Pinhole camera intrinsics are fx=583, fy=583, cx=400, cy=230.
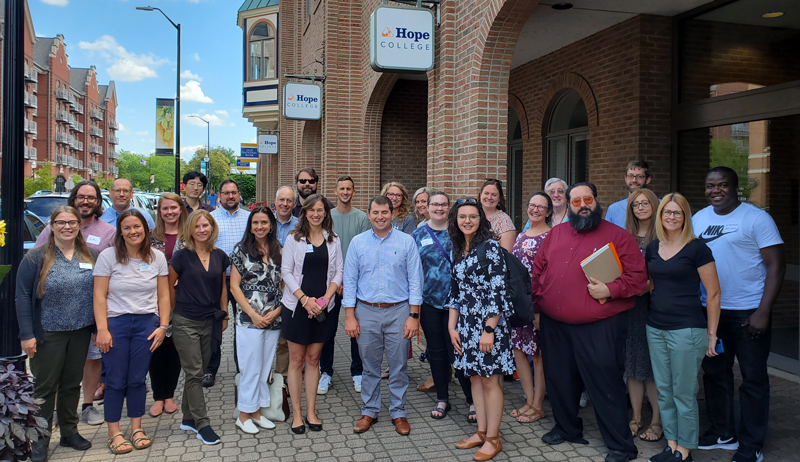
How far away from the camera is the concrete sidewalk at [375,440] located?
4.21 meters

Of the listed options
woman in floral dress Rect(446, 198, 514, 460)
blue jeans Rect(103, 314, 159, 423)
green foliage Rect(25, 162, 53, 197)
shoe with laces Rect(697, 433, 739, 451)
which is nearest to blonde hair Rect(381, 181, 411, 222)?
woman in floral dress Rect(446, 198, 514, 460)

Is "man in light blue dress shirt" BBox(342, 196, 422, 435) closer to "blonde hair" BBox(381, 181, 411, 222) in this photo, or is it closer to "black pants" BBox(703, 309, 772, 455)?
"blonde hair" BBox(381, 181, 411, 222)

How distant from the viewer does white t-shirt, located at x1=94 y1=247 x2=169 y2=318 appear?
4.30m

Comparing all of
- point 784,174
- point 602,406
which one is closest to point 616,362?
point 602,406

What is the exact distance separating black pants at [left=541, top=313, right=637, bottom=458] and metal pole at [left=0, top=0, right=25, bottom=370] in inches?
148

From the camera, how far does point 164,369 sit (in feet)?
16.4

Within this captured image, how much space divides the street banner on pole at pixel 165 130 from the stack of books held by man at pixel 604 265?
2397 centimetres

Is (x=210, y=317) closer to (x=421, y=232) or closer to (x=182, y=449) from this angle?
(x=182, y=449)

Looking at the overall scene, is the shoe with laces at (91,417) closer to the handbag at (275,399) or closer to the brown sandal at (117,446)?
the brown sandal at (117,446)

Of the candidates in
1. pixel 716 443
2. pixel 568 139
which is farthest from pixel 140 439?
pixel 568 139

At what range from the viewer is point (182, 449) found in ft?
14.3

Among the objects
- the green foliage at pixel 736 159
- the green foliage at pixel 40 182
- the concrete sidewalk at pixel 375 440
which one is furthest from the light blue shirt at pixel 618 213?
the green foliage at pixel 40 182

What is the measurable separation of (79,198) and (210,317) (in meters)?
1.53

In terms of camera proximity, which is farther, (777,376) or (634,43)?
(634,43)
